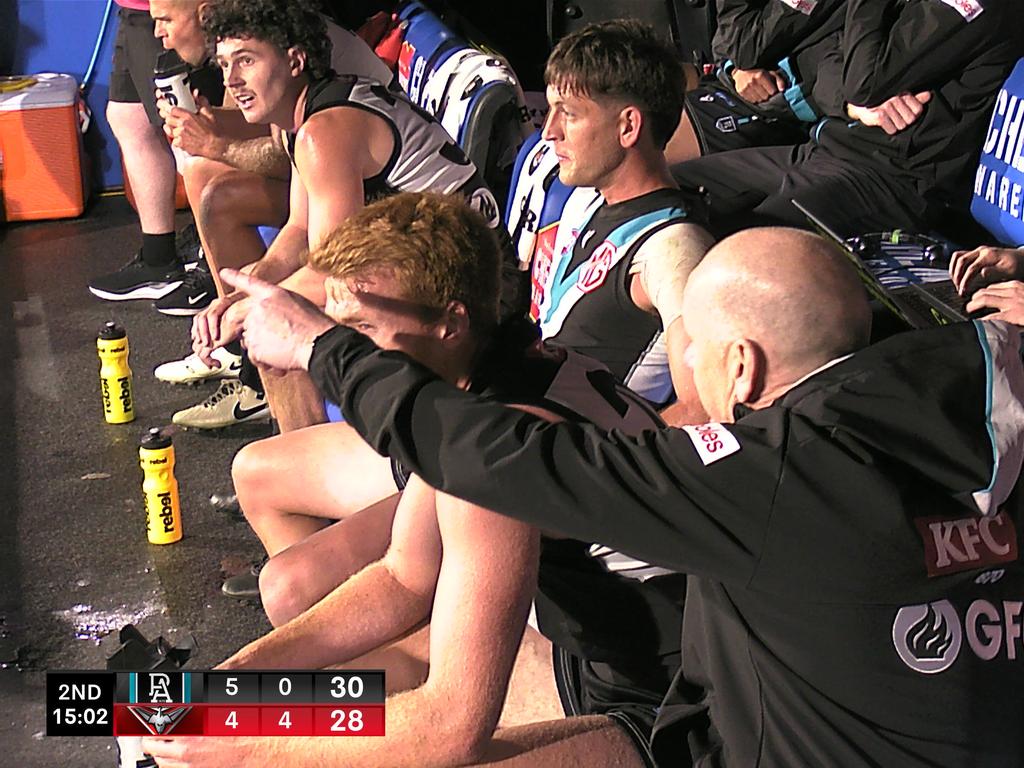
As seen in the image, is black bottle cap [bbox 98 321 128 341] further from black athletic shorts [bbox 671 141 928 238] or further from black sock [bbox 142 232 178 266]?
black athletic shorts [bbox 671 141 928 238]

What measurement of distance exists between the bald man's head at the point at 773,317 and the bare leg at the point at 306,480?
50.9 inches

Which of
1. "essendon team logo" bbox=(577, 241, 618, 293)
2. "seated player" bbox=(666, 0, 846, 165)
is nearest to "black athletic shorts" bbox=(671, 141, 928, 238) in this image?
"seated player" bbox=(666, 0, 846, 165)

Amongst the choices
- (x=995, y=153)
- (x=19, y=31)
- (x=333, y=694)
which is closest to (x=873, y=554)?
(x=333, y=694)

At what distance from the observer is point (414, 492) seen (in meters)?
2.34

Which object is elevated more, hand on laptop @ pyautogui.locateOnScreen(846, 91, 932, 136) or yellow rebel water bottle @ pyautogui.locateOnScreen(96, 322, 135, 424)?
hand on laptop @ pyautogui.locateOnScreen(846, 91, 932, 136)

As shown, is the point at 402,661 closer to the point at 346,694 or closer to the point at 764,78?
the point at 346,694

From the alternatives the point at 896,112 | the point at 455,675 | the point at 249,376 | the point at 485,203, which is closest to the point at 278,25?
the point at 485,203

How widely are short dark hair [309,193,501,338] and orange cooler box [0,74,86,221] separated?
16.0 ft

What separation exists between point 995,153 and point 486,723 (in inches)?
105

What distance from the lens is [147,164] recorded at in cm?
610

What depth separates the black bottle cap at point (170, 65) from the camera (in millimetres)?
5191

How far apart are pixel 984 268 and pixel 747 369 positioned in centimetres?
164

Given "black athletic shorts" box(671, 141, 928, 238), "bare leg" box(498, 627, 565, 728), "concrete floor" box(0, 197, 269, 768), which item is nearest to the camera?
"bare leg" box(498, 627, 565, 728)

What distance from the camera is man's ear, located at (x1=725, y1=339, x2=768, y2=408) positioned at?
1.66m
